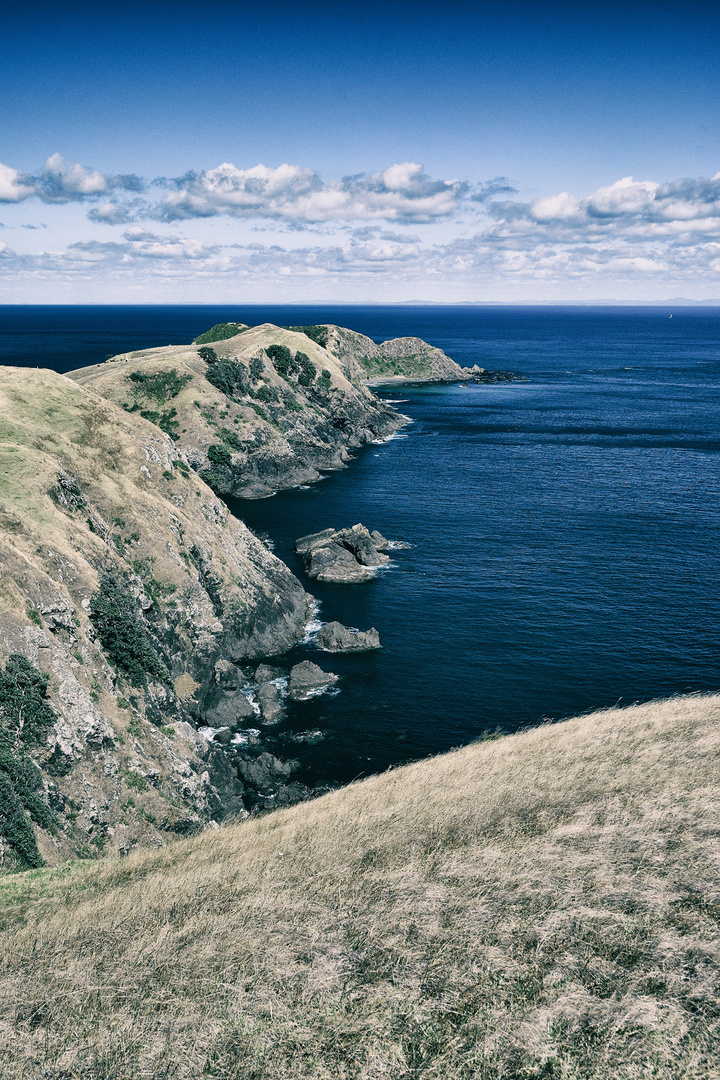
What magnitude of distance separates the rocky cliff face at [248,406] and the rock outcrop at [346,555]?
33.0 meters

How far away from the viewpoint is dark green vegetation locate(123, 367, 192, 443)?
11181cm

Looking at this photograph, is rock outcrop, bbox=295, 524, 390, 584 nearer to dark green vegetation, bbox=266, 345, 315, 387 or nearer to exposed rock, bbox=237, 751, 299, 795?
exposed rock, bbox=237, 751, 299, 795

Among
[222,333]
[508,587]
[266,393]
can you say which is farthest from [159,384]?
[222,333]

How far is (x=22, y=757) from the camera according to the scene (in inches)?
1217

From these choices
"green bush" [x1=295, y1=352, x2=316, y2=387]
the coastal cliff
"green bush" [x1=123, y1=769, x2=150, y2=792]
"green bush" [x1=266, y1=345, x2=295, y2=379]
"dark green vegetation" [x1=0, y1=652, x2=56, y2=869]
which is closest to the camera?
"dark green vegetation" [x1=0, y1=652, x2=56, y2=869]

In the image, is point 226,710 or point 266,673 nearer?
point 226,710

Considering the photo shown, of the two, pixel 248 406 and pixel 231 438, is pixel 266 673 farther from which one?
pixel 248 406

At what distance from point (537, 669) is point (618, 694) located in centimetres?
694

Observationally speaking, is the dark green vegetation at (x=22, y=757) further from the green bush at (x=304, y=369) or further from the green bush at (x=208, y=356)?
the green bush at (x=304, y=369)

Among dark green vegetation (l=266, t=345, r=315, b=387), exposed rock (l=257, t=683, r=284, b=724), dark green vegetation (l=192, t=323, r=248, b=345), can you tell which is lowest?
exposed rock (l=257, t=683, r=284, b=724)

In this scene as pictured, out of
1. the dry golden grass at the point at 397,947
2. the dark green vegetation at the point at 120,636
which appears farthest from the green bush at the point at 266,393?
the dry golden grass at the point at 397,947

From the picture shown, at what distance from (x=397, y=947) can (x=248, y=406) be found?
4595 inches

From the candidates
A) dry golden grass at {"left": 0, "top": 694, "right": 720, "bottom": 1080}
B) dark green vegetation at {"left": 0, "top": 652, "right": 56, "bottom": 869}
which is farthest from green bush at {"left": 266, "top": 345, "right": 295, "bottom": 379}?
dry golden grass at {"left": 0, "top": 694, "right": 720, "bottom": 1080}

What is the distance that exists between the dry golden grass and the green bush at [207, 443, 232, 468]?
9146 cm
